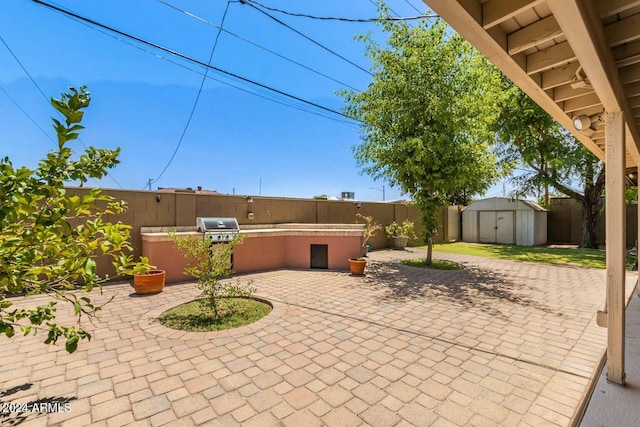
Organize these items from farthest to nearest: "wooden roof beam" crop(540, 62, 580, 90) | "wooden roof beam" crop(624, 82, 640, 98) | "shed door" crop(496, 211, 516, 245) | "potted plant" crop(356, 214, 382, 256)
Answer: "shed door" crop(496, 211, 516, 245), "potted plant" crop(356, 214, 382, 256), "wooden roof beam" crop(624, 82, 640, 98), "wooden roof beam" crop(540, 62, 580, 90)

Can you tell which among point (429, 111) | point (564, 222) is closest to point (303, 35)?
point (429, 111)

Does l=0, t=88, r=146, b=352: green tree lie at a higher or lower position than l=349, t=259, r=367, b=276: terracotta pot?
higher

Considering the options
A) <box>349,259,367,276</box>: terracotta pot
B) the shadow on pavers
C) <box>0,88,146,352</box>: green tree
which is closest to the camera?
<box>0,88,146,352</box>: green tree

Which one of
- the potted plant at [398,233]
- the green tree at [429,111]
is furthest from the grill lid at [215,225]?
the potted plant at [398,233]

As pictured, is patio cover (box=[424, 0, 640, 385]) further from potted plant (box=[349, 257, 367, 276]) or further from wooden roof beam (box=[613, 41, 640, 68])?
potted plant (box=[349, 257, 367, 276])

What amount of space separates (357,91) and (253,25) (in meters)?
3.42

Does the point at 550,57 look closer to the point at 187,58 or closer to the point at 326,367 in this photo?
the point at 326,367

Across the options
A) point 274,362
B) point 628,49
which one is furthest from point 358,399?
point 628,49

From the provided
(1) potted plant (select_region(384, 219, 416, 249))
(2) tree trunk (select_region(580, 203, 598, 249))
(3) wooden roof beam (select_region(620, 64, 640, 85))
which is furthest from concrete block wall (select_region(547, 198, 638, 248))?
(3) wooden roof beam (select_region(620, 64, 640, 85))

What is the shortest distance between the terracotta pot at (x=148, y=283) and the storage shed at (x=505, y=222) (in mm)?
15616

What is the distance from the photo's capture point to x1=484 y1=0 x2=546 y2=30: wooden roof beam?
164 cm

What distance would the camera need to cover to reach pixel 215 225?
23.6 feet

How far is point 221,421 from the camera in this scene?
220 cm

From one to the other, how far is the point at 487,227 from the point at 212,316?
613 inches
